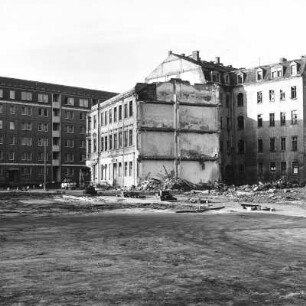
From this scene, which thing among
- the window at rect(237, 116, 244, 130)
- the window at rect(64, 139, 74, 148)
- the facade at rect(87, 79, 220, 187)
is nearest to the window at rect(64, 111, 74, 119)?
the window at rect(64, 139, 74, 148)

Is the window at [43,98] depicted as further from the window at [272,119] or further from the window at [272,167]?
the window at [272,167]

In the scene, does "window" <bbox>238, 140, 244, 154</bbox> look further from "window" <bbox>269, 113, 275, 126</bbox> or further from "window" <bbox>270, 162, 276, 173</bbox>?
"window" <bbox>269, 113, 275, 126</bbox>

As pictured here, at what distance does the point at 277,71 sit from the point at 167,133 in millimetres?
17271

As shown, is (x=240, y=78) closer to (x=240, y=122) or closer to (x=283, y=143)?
(x=240, y=122)

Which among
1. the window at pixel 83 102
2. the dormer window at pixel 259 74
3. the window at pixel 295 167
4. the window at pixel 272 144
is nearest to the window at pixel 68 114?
the window at pixel 83 102

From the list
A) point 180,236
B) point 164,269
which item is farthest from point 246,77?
point 164,269

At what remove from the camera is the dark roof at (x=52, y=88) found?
263ft

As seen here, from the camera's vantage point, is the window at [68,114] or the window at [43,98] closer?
the window at [43,98]

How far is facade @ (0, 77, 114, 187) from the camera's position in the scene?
78.7 meters

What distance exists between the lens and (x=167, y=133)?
51969 millimetres

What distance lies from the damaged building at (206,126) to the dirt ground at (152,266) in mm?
37368

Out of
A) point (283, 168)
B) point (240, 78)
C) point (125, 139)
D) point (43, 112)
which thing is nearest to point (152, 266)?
point (125, 139)

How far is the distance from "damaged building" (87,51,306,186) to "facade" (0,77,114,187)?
59.4 feet

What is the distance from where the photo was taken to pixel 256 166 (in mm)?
60938
